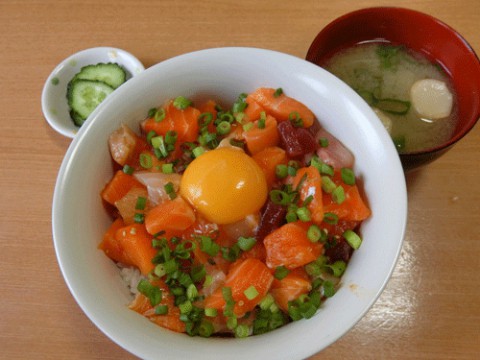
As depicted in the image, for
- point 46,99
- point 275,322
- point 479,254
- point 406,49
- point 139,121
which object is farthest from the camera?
point 46,99

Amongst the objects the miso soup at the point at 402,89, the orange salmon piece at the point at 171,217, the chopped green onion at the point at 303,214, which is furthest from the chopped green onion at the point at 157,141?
the miso soup at the point at 402,89

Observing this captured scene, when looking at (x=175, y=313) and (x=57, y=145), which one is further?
Answer: (x=57, y=145)

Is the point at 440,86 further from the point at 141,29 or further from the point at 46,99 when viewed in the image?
the point at 46,99

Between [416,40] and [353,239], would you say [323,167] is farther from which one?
[416,40]

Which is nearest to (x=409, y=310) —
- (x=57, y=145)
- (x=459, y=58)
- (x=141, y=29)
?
(x=459, y=58)

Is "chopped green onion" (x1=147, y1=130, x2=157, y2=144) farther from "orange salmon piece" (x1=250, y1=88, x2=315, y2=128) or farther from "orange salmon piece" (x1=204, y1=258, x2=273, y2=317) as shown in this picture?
"orange salmon piece" (x1=204, y1=258, x2=273, y2=317)

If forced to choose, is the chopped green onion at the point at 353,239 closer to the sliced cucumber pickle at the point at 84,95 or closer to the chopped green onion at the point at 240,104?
the chopped green onion at the point at 240,104
